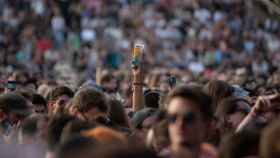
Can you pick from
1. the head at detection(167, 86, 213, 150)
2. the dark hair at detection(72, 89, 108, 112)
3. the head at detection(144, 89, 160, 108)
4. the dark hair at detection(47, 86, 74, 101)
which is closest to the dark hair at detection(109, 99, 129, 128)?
the dark hair at detection(72, 89, 108, 112)

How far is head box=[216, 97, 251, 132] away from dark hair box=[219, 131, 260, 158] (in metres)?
2.10

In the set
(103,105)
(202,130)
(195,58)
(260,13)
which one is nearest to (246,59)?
(195,58)

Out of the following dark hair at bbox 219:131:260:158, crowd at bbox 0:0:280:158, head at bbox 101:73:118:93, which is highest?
crowd at bbox 0:0:280:158

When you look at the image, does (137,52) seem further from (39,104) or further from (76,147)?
(76,147)

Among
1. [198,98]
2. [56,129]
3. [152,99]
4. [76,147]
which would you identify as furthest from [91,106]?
[76,147]

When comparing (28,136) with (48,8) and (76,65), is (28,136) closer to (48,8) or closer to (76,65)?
(76,65)

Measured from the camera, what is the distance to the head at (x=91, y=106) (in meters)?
6.81

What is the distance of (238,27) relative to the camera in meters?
27.8

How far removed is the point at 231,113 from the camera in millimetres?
6926

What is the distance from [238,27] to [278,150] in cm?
2399

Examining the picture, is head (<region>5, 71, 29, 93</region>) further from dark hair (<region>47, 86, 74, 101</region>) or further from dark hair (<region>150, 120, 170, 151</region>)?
dark hair (<region>150, 120, 170, 151</region>)

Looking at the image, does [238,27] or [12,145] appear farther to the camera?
[238,27]

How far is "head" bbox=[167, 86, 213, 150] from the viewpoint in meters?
4.59

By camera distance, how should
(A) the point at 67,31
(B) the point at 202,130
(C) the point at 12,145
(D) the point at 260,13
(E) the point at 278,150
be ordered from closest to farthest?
(E) the point at 278,150, (B) the point at 202,130, (C) the point at 12,145, (A) the point at 67,31, (D) the point at 260,13
